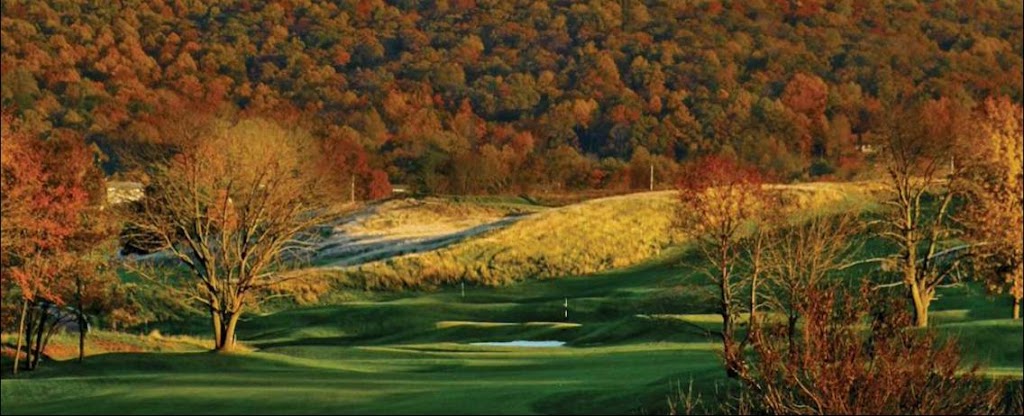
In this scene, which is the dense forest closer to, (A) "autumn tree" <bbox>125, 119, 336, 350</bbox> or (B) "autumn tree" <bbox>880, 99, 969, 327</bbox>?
(B) "autumn tree" <bbox>880, 99, 969, 327</bbox>

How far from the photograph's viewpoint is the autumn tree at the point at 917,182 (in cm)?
6481

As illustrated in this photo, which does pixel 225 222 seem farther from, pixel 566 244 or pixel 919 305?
pixel 566 244

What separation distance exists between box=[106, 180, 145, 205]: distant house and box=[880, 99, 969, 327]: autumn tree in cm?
3330

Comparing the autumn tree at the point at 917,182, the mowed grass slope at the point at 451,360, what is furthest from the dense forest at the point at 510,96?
the autumn tree at the point at 917,182

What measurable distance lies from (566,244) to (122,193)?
1294 inches

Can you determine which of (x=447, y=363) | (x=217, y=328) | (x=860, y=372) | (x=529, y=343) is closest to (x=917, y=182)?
(x=529, y=343)

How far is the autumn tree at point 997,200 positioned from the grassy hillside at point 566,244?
121 feet

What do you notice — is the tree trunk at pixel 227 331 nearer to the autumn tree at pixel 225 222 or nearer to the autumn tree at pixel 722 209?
the autumn tree at pixel 225 222

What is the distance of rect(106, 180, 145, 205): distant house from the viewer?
8618 cm

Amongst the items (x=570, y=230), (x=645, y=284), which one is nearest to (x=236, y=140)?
(x=570, y=230)

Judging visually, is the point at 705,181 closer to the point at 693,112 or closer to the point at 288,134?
the point at 288,134

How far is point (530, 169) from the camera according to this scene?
16925cm

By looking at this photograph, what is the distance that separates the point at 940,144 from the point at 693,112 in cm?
10651

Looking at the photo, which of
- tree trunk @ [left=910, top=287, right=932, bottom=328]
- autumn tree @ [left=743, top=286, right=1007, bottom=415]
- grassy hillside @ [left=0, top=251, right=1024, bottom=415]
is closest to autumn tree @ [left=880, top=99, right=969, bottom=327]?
tree trunk @ [left=910, top=287, right=932, bottom=328]
